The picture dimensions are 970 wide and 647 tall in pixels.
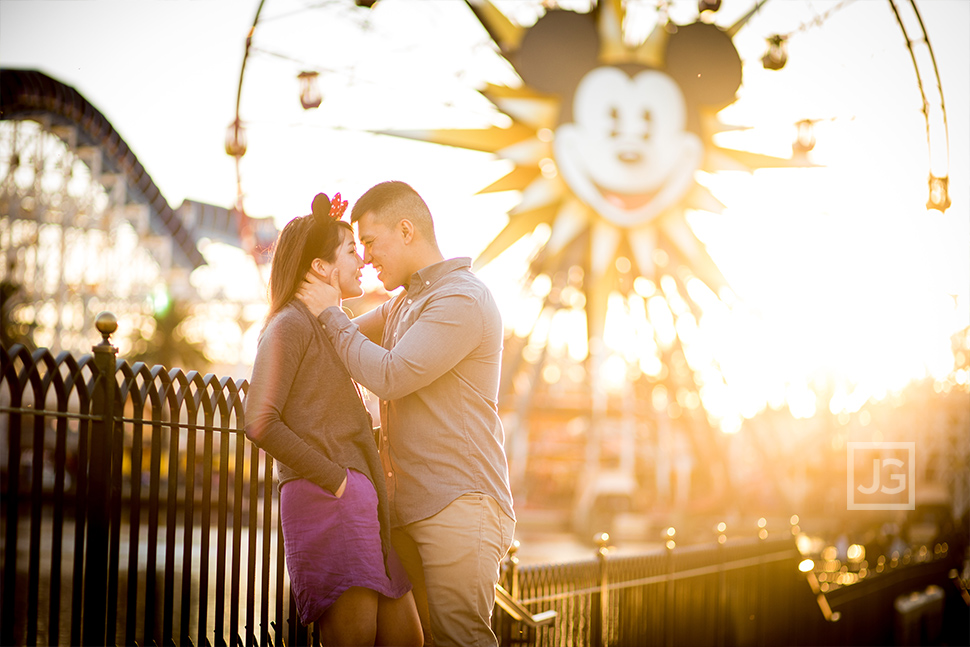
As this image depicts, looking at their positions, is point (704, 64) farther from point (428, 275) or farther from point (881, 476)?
point (881, 476)

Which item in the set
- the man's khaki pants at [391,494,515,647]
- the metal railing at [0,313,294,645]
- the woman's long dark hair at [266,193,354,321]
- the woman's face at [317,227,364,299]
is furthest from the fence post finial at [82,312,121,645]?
the man's khaki pants at [391,494,515,647]

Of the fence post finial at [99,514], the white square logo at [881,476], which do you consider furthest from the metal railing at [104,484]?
the white square logo at [881,476]

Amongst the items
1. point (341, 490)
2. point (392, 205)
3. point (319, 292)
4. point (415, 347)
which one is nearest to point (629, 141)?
point (392, 205)

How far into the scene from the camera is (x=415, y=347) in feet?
8.85

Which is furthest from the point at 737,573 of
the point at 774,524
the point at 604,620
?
the point at 774,524

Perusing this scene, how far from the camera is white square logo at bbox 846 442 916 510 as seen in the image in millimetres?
25000

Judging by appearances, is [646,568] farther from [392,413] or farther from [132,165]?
[132,165]

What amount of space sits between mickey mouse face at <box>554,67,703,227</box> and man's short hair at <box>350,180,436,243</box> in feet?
31.4

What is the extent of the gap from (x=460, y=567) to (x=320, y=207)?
3.86 feet

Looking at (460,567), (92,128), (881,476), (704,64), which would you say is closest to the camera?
(460,567)

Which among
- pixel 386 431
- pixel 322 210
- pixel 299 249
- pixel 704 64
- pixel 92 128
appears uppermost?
pixel 92 128

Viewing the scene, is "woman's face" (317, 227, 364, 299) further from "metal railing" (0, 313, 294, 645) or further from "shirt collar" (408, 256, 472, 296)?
"metal railing" (0, 313, 294, 645)

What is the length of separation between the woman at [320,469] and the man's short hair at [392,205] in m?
0.16

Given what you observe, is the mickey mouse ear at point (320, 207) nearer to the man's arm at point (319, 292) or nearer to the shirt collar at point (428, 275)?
the man's arm at point (319, 292)
